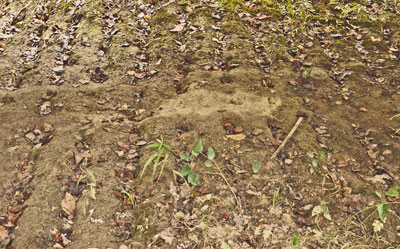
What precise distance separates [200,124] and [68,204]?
160cm

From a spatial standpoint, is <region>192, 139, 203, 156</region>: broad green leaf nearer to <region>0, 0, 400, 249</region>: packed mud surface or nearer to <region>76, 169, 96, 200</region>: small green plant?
<region>0, 0, 400, 249</region>: packed mud surface

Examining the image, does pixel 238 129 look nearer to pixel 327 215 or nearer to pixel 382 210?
pixel 327 215

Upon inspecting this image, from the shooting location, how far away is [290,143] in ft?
11.3

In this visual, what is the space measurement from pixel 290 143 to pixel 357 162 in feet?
2.37

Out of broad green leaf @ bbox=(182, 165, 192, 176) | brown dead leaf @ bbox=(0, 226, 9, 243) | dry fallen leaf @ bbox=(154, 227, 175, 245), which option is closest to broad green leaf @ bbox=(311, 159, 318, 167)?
broad green leaf @ bbox=(182, 165, 192, 176)

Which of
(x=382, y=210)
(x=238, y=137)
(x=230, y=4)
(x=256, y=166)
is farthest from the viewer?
(x=230, y=4)

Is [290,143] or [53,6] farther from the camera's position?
[53,6]

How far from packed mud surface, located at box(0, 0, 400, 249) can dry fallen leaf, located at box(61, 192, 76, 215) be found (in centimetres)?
1

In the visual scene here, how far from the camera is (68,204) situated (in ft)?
9.72

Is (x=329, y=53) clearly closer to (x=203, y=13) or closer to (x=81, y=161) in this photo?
(x=203, y=13)

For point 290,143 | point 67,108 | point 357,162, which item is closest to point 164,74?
point 67,108

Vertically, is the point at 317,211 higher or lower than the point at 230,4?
lower

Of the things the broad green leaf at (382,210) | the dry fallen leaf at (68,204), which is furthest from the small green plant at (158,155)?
the broad green leaf at (382,210)

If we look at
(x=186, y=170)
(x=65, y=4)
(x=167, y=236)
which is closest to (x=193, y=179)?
(x=186, y=170)
